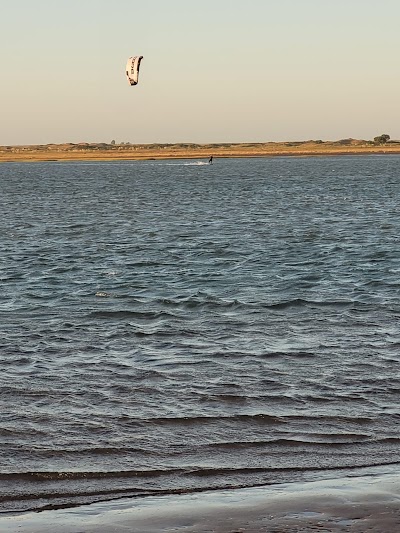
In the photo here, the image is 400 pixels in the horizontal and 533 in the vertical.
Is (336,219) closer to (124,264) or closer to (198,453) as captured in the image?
(124,264)

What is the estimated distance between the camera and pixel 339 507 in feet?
31.0

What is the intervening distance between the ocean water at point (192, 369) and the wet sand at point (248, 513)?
43cm

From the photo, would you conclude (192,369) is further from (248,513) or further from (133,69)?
(133,69)

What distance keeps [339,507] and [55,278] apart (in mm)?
19545

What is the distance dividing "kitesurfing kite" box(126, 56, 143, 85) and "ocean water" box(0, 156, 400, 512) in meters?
5.82

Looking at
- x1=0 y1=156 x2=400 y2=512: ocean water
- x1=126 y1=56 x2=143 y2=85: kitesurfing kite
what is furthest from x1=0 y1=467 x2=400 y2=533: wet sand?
x1=126 y1=56 x2=143 y2=85: kitesurfing kite

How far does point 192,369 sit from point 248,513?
22.5ft

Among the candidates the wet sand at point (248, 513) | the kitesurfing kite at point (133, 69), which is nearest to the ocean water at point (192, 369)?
A: the wet sand at point (248, 513)

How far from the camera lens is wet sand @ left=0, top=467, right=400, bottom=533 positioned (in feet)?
29.5

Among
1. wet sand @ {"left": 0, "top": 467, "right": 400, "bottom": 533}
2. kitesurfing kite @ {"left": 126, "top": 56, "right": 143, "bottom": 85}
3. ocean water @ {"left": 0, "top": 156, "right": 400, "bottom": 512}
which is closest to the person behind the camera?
wet sand @ {"left": 0, "top": 467, "right": 400, "bottom": 533}

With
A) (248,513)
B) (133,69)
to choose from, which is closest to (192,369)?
(248,513)

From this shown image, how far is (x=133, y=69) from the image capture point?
35594mm

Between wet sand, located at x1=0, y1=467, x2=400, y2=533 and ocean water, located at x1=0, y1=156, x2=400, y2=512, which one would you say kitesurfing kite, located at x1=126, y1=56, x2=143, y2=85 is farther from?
wet sand, located at x1=0, y1=467, x2=400, y2=533

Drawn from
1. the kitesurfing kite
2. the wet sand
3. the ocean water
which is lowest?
the ocean water
